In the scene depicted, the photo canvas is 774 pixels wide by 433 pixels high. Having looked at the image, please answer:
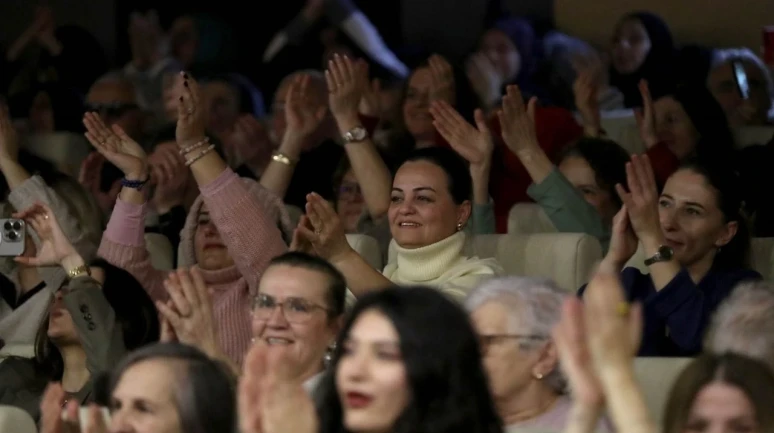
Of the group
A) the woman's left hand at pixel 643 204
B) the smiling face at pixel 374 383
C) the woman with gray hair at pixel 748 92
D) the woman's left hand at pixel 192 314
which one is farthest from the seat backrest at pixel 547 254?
the woman with gray hair at pixel 748 92

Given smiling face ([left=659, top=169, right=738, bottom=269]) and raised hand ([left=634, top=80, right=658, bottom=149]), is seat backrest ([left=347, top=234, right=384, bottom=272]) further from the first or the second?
raised hand ([left=634, top=80, right=658, bottom=149])

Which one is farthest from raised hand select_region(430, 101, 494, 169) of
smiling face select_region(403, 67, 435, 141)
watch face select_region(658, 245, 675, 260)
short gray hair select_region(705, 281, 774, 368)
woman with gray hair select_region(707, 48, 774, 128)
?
woman with gray hair select_region(707, 48, 774, 128)

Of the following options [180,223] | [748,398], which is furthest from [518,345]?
[180,223]

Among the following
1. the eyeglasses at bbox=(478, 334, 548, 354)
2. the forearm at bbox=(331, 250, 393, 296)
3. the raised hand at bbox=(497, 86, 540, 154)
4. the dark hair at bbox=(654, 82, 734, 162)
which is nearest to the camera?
the eyeglasses at bbox=(478, 334, 548, 354)

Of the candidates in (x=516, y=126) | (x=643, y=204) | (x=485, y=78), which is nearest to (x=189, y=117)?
(x=516, y=126)

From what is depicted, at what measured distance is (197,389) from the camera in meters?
3.00

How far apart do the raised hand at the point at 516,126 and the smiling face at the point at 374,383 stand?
2.21 metres

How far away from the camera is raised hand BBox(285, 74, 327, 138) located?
520 cm

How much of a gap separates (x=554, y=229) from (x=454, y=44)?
3.51 metres

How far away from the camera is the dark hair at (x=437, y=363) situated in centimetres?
262

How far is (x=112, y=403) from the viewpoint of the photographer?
3049mm

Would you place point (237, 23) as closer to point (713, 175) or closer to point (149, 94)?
point (149, 94)

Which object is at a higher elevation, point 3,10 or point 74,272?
point 3,10

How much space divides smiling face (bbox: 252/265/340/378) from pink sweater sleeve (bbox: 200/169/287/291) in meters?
0.62
